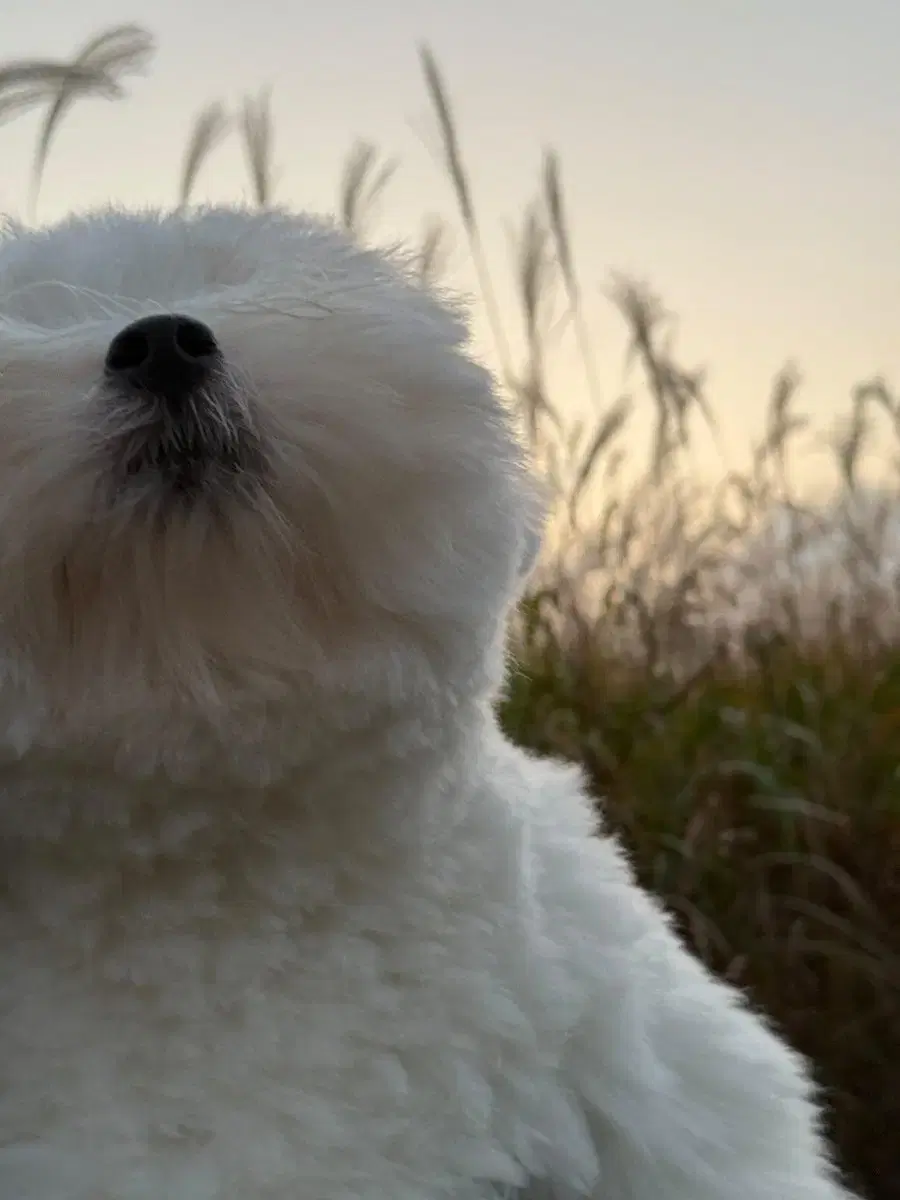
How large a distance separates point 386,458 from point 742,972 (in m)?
0.99

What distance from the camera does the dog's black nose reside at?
62 cm

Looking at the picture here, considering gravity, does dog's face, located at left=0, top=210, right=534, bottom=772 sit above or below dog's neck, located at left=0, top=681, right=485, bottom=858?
above

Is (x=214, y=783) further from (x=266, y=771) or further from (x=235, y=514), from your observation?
(x=235, y=514)

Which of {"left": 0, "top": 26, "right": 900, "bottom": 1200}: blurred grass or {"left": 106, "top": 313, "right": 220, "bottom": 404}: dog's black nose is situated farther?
{"left": 0, "top": 26, "right": 900, "bottom": 1200}: blurred grass

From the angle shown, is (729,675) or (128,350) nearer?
(128,350)

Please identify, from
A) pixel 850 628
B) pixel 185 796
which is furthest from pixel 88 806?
pixel 850 628

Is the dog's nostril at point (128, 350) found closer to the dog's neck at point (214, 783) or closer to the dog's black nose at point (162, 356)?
the dog's black nose at point (162, 356)

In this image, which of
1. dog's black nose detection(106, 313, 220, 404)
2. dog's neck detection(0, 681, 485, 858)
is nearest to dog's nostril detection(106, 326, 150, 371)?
dog's black nose detection(106, 313, 220, 404)

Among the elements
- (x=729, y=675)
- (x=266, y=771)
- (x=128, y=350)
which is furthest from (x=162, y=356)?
(x=729, y=675)

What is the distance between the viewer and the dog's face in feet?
1.98

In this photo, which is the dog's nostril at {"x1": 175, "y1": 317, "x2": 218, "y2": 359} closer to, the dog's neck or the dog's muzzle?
the dog's muzzle

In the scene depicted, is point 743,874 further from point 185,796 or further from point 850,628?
point 185,796

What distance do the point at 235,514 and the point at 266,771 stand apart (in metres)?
0.12

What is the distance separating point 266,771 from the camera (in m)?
0.64
